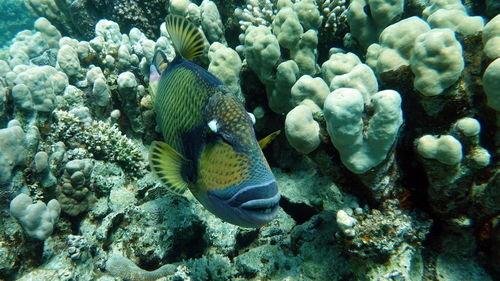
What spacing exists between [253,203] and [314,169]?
7.09 feet

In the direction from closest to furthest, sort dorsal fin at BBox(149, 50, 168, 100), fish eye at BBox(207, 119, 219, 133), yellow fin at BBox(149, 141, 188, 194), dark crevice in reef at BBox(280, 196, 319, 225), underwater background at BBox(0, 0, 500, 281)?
fish eye at BBox(207, 119, 219, 133) → yellow fin at BBox(149, 141, 188, 194) → underwater background at BBox(0, 0, 500, 281) → dorsal fin at BBox(149, 50, 168, 100) → dark crevice in reef at BBox(280, 196, 319, 225)

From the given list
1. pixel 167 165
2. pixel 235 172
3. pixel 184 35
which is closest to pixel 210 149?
pixel 235 172

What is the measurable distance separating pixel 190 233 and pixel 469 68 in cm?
287

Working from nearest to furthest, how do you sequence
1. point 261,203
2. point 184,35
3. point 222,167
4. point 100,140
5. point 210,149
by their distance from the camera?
point 261,203 < point 222,167 < point 210,149 < point 184,35 < point 100,140

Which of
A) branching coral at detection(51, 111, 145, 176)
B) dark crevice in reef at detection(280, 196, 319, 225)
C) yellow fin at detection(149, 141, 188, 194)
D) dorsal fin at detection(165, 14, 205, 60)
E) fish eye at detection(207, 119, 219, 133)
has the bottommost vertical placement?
dark crevice in reef at detection(280, 196, 319, 225)

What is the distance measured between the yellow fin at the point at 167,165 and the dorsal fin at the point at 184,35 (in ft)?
3.21

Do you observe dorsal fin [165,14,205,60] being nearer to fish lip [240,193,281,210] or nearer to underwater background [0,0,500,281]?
underwater background [0,0,500,281]

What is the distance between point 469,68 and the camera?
2.25 m

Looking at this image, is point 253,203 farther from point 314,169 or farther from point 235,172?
point 314,169

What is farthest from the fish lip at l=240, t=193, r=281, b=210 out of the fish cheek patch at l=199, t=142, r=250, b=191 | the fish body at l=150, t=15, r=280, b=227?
the fish cheek patch at l=199, t=142, r=250, b=191

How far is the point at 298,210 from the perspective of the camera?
10.4 ft

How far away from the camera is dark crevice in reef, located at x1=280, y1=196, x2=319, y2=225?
3089 mm

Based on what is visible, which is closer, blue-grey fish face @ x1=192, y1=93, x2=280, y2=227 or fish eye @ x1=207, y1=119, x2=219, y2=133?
blue-grey fish face @ x1=192, y1=93, x2=280, y2=227

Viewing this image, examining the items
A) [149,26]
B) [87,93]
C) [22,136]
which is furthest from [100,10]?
[22,136]
